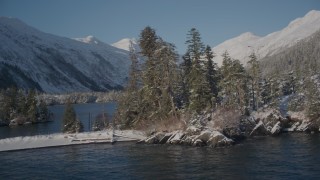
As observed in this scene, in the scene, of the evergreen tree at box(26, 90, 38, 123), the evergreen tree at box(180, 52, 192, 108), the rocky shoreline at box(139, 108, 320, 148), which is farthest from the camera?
the evergreen tree at box(26, 90, 38, 123)

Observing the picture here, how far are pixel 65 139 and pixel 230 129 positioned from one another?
37459 millimetres

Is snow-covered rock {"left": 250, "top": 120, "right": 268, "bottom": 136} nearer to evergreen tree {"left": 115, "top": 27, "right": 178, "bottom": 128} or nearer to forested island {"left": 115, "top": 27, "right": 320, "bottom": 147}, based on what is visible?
forested island {"left": 115, "top": 27, "right": 320, "bottom": 147}

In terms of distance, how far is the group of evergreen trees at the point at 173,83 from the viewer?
91.5m

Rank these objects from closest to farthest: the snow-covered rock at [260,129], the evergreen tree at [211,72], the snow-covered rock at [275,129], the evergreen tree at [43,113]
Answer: the snow-covered rock at [275,129]
the snow-covered rock at [260,129]
the evergreen tree at [211,72]
the evergreen tree at [43,113]

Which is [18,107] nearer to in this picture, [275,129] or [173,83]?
[173,83]

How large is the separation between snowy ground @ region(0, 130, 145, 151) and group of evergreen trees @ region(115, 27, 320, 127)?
244 inches

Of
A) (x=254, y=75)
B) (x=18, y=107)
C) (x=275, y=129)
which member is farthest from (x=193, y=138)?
(x=18, y=107)

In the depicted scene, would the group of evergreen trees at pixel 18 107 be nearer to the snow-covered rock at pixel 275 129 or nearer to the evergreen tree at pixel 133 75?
the evergreen tree at pixel 133 75

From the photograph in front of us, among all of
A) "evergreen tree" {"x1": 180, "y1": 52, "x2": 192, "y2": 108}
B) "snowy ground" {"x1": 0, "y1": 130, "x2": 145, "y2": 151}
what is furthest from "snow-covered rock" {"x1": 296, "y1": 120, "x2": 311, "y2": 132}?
Answer: "snowy ground" {"x1": 0, "y1": 130, "x2": 145, "y2": 151}

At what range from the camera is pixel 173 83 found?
97500 millimetres

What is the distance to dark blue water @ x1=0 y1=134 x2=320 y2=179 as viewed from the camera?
53219 mm

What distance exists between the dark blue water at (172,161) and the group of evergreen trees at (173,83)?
15.5 meters

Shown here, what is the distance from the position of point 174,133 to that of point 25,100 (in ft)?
357

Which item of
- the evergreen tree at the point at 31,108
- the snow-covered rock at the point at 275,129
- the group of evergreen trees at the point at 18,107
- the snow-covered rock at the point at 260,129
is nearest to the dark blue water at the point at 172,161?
the snow-covered rock at the point at 275,129
